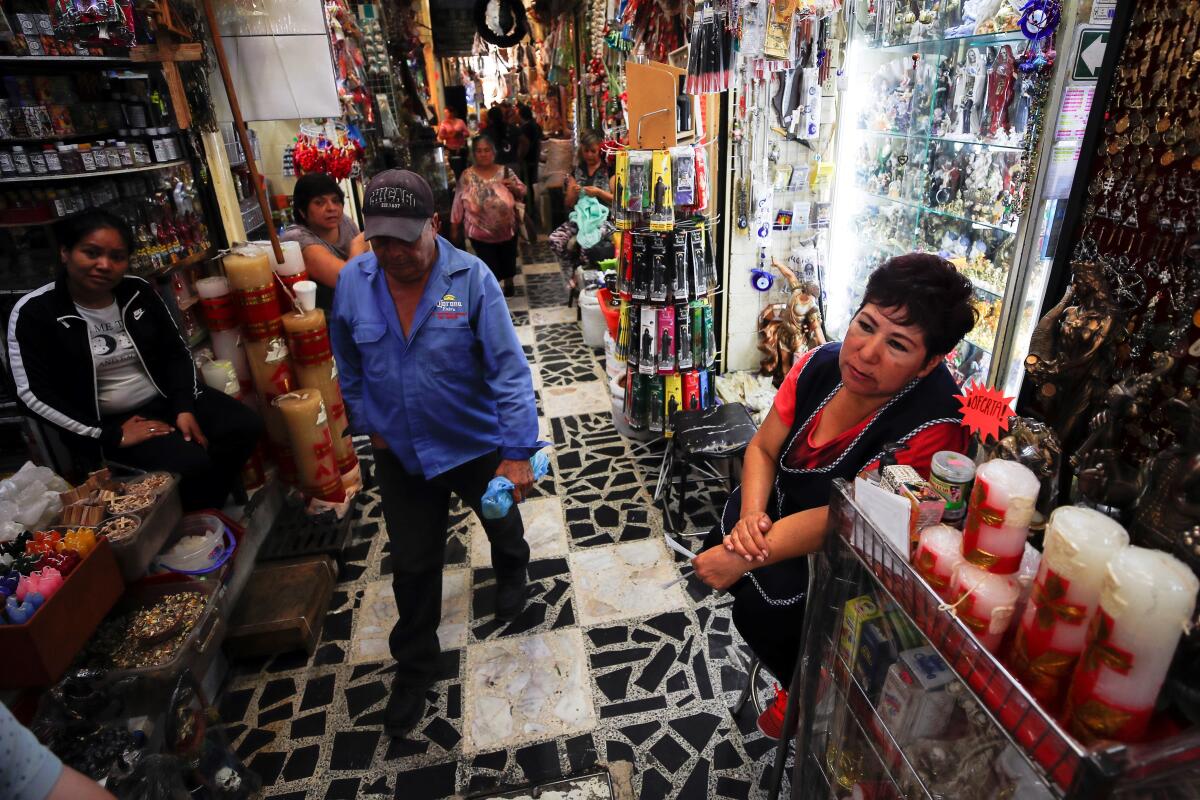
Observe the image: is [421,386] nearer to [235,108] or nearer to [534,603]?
[534,603]

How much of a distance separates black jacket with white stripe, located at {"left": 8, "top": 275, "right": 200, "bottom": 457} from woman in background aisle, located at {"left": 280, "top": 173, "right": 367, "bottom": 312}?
92 centimetres

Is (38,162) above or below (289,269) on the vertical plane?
above

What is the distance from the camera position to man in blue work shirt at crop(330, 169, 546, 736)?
2162 mm

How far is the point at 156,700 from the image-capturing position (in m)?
2.20

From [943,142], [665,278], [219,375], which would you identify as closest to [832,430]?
[665,278]

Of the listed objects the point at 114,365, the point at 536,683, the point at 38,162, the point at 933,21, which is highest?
the point at 933,21

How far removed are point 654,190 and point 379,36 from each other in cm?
536

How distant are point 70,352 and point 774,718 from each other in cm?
329

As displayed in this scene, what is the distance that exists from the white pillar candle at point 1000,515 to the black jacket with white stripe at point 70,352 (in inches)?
130

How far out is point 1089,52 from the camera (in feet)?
6.61

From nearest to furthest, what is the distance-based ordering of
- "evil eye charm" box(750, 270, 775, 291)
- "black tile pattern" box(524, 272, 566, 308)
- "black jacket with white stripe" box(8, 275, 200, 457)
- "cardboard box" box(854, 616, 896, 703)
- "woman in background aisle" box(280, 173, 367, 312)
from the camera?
"cardboard box" box(854, 616, 896, 703)
"black jacket with white stripe" box(8, 275, 200, 457)
"woman in background aisle" box(280, 173, 367, 312)
"evil eye charm" box(750, 270, 775, 291)
"black tile pattern" box(524, 272, 566, 308)

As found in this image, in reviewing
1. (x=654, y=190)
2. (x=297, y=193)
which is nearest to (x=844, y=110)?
(x=654, y=190)

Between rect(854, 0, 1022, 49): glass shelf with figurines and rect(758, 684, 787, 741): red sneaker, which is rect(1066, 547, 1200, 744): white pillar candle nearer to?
rect(758, 684, 787, 741): red sneaker

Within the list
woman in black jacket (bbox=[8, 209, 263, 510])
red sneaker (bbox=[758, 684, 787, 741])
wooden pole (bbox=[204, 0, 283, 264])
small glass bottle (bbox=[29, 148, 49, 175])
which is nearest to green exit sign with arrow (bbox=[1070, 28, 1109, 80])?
red sneaker (bbox=[758, 684, 787, 741])
